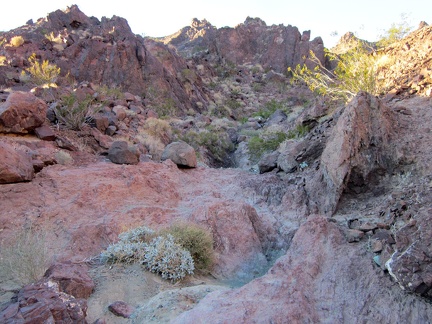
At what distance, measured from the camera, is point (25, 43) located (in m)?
18.1

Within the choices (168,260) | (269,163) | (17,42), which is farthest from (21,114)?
(17,42)

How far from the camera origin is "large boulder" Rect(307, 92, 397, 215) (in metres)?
6.19

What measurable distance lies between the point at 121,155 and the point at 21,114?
2.17m

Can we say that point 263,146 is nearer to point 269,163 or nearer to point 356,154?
point 269,163

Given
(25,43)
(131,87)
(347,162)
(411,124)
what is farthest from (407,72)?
(25,43)

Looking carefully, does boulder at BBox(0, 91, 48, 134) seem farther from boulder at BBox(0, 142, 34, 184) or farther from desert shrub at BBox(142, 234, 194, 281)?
desert shrub at BBox(142, 234, 194, 281)

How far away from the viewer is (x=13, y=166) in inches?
235

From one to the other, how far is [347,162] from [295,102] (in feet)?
59.2

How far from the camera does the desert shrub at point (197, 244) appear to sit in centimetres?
494

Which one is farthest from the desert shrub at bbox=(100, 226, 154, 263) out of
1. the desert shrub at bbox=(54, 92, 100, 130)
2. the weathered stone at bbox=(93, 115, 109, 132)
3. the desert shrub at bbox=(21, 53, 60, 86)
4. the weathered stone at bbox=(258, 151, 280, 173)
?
the desert shrub at bbox=(21, 53, 60, 86)

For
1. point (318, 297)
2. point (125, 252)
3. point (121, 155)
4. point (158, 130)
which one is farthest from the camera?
point (158, 130)

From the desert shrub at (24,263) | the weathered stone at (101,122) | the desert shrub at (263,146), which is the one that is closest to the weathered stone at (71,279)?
the desert shrub at (24,263)

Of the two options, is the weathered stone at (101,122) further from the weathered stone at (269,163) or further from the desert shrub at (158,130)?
the weathered stone at (269,163)

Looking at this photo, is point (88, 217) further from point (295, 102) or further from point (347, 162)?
point (295, 102)
